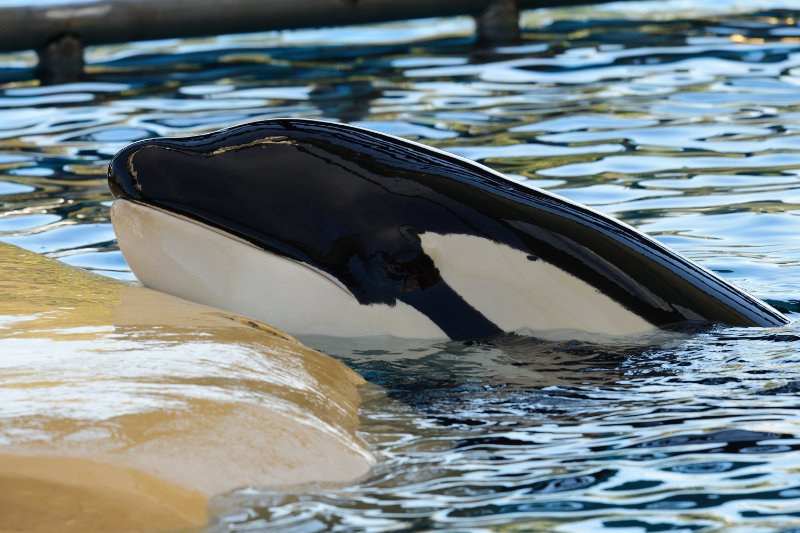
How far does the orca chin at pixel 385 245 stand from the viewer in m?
3.22

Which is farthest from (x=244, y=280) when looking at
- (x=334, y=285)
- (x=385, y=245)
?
(x=385, y=245)

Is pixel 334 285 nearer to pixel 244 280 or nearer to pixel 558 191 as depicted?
pixel 244 280

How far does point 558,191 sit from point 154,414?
3.93 m

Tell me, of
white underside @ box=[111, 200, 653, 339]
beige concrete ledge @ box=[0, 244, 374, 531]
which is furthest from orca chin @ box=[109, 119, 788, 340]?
beige concrete ledge @ box=[0, 244, 374, 531]

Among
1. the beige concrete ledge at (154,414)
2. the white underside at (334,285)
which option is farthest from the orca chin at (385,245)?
the beige concrete ledge at (154,414)

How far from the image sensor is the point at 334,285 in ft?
10.8

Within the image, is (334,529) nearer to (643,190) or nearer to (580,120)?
(643,190)

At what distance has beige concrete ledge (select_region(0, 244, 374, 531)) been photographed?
2.31m

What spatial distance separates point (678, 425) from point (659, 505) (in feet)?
1.37

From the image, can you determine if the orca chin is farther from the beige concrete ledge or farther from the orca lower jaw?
the beige concrete ledge

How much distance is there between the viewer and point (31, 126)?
26.4 ft

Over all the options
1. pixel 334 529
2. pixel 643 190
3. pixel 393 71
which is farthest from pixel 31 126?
pixel 334 529

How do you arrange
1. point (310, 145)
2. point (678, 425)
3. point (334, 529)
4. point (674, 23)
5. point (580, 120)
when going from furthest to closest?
point (674, 23), point (580, 120), point (310, 145), point (678, 425), point (334, 529)

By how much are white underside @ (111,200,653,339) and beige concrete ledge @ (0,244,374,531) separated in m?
0.10
